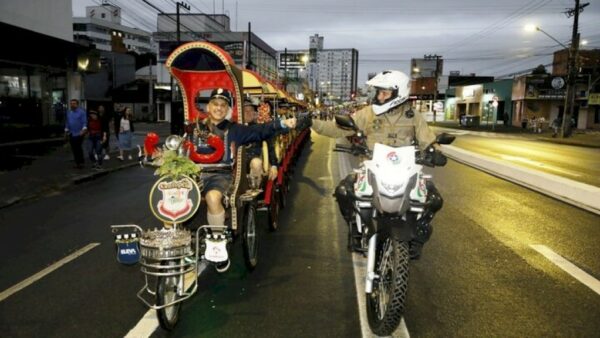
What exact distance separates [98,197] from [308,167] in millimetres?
7286

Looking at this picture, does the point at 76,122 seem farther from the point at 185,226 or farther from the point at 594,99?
the point at 594,99

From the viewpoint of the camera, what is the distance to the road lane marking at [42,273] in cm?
484

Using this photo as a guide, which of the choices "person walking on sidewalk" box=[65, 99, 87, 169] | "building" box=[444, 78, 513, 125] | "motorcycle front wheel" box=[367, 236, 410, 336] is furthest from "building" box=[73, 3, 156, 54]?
"motorcycle front wheel" box=[367, 236, 410, 336]

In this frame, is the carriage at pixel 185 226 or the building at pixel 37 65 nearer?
the carriage at pixel 185 226

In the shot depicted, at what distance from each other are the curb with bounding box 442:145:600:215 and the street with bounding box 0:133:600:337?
2.60ft

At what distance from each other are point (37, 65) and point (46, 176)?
9.99 m

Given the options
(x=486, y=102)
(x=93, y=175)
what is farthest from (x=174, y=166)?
(x=486, y=102)

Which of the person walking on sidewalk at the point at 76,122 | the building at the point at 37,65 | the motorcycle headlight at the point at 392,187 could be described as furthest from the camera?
the building at the point at 37,65

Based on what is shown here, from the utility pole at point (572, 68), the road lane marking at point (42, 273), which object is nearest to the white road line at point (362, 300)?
the road lane marking at point (42, 273)

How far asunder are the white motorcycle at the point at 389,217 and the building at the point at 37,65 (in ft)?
58.0

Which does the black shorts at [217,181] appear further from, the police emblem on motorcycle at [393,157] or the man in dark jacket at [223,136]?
the police emblem on motorcycle at [393,157]

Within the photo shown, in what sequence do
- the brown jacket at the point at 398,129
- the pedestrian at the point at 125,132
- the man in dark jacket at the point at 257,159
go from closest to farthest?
the brown jacket at the point at 398,129, the man in dark jacket at the point at 257,159, the pedestrian at the point at 125,132

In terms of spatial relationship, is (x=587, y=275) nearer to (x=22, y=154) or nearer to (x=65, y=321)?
(x=65, y=321)

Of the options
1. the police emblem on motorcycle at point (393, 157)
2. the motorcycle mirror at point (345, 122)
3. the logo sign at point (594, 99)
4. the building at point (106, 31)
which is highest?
the building at point (106, 31)
